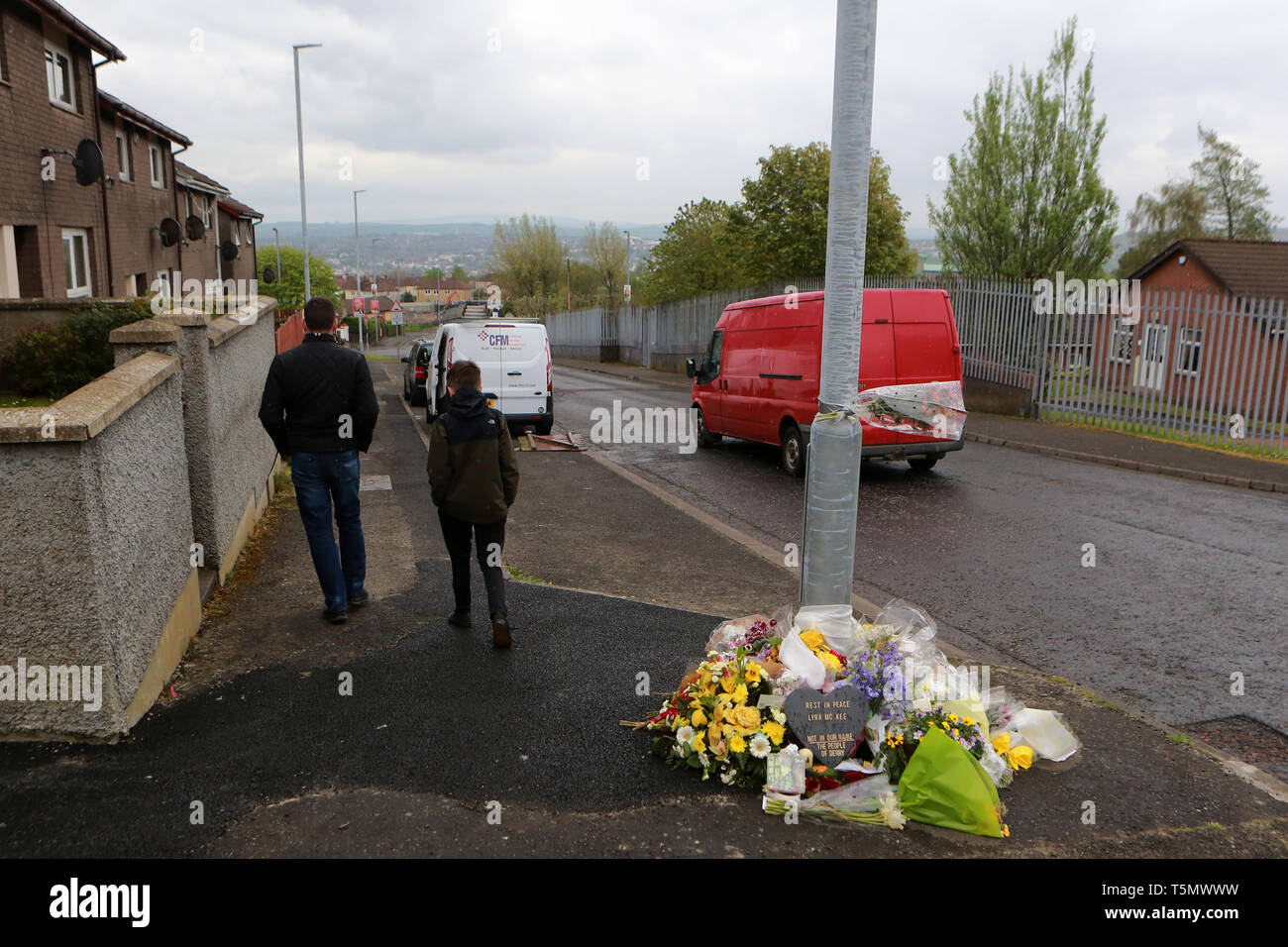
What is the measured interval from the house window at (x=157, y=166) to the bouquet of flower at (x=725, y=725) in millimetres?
27500

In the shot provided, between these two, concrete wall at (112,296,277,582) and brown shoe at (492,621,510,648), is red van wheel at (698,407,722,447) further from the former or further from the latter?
brown shoe at (492,621,510,648)

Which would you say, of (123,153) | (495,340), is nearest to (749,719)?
(495,340)

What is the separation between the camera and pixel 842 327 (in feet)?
14.9

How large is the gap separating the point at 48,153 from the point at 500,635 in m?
15.8

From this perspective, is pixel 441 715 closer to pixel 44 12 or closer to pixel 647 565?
pixel 647 565

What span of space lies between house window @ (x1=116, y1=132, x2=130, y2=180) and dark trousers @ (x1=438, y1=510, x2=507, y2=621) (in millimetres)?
21383

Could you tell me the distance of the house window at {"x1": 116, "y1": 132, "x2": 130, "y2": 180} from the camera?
2276 cm

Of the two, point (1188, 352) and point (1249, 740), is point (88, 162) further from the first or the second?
point (1188, 352)

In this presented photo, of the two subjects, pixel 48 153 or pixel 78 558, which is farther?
pixel 48 153

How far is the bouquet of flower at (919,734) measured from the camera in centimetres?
381

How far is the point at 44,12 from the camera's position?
1580 cm

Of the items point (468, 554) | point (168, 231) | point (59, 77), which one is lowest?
point (468, 554)

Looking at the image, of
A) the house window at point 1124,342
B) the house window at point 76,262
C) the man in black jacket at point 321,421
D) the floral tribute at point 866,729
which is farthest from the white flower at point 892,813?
the house window at point 76,262

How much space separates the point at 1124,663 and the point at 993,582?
70.7 inches
